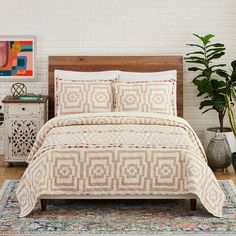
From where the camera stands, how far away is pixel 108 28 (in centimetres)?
752

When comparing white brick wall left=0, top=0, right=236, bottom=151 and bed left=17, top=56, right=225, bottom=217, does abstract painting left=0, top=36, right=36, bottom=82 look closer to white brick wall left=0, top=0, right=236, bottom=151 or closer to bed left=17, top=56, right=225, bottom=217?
white brick wall left=0, top=0, right=236, bottom=151

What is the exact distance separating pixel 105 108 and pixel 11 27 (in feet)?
5.00

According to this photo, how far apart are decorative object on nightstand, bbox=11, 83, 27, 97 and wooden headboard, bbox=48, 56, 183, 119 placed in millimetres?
303

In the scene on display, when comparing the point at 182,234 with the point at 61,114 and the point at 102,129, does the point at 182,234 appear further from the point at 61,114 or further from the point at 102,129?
the point at 61,114

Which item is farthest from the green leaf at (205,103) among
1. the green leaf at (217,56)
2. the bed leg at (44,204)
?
the bed leg at (44,204)

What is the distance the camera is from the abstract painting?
7.50 metres

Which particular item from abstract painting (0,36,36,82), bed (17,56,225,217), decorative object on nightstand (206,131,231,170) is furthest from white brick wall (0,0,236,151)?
bed (17,56,225,217)

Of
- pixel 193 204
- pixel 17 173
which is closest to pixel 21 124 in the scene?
pixel 17 173

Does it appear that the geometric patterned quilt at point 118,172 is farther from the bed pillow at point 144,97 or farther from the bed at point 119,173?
the bed pillow at point 144,97

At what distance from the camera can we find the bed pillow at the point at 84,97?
6.84 metres

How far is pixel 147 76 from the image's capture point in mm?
7105

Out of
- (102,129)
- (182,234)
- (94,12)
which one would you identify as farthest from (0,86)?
(182,234)

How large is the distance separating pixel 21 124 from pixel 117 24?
60.6 inches

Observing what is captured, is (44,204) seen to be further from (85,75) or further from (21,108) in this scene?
(85,75)
